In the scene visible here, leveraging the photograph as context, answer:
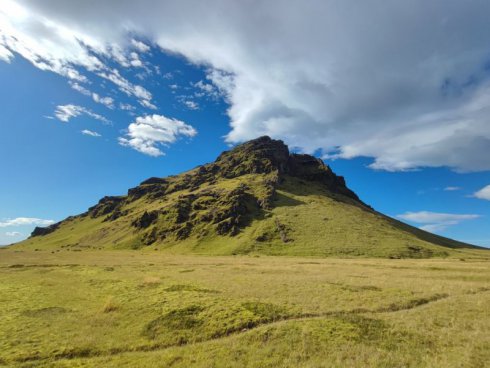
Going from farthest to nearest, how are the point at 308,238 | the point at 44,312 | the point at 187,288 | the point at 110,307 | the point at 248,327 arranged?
1. the point at 308,238
2. the point at 187,288
3. the point at 110,307
4. the point at 44,312
5. the point at 248,327

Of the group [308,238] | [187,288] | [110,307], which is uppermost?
[308,238]

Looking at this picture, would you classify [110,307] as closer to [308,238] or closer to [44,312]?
[44,312]

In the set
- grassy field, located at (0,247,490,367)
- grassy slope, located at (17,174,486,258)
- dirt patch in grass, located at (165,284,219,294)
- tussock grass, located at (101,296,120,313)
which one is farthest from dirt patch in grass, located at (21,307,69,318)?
grassy slope, located at (17,174,486,258)

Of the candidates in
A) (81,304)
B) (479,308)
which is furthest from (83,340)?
(479,308)

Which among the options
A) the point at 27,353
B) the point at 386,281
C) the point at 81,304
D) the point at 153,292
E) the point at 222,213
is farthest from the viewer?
the point at 222,213

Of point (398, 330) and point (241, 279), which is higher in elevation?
point (241, 279)

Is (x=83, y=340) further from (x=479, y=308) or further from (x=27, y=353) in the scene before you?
(x=479, y=308)

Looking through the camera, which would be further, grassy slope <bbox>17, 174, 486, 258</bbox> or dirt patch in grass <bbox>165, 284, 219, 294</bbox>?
grassy slope <bbox>17, 174, 486, 258</bbox>

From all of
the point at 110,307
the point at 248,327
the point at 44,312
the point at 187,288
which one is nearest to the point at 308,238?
the point at 187,288

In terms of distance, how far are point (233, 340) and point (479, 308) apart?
2298 centimetres

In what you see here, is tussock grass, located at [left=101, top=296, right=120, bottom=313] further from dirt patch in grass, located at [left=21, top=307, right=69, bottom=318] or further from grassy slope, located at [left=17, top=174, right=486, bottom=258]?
grassy slope, located at [left=17, top=174, right=486, bottom=258]

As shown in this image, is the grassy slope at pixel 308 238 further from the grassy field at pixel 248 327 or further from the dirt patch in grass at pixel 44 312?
the dirt patch in grass at pixel 44 312

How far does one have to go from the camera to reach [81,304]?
32312 mm

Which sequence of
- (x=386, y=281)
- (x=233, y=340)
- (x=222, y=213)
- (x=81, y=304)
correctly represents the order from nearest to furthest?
(x=233, y=340), (x=81, y=304), (x=386, y=281), (x=222, y=213)
